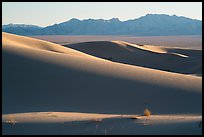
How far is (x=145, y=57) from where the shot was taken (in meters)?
42.5

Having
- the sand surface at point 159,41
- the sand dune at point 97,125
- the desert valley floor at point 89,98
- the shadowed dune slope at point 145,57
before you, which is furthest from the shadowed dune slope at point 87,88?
the sand surface at point 159,41

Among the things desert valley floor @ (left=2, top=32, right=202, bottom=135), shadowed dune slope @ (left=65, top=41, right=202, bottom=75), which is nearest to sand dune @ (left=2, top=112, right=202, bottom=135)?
desert valley floor @ (left=2, top=32, right=202, bottom=135)

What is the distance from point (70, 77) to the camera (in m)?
15.1

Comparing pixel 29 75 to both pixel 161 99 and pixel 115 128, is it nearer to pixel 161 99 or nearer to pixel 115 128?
pixel 161 99

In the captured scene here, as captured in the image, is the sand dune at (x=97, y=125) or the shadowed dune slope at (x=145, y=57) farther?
the shadowed dune slope at (x=145, y=57)

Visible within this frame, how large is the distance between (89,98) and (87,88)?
92cm

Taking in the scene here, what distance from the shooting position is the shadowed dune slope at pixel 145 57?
1430 inches

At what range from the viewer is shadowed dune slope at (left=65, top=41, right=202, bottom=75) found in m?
36.3

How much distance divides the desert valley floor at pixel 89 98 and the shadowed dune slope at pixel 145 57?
16165 millimetres

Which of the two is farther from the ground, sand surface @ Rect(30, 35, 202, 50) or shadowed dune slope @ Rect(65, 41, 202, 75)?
sand surface @ Rect(30, 35, 202, 50)

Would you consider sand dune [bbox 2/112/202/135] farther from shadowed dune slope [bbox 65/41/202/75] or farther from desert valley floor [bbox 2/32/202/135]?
shadowed dune slope [bbox 65/41/202/75]

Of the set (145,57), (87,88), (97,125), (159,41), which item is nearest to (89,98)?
(87,88)

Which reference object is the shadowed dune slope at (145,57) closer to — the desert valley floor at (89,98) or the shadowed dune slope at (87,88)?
the shadowed dune slope at (87,88)

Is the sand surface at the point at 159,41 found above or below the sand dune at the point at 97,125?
above
